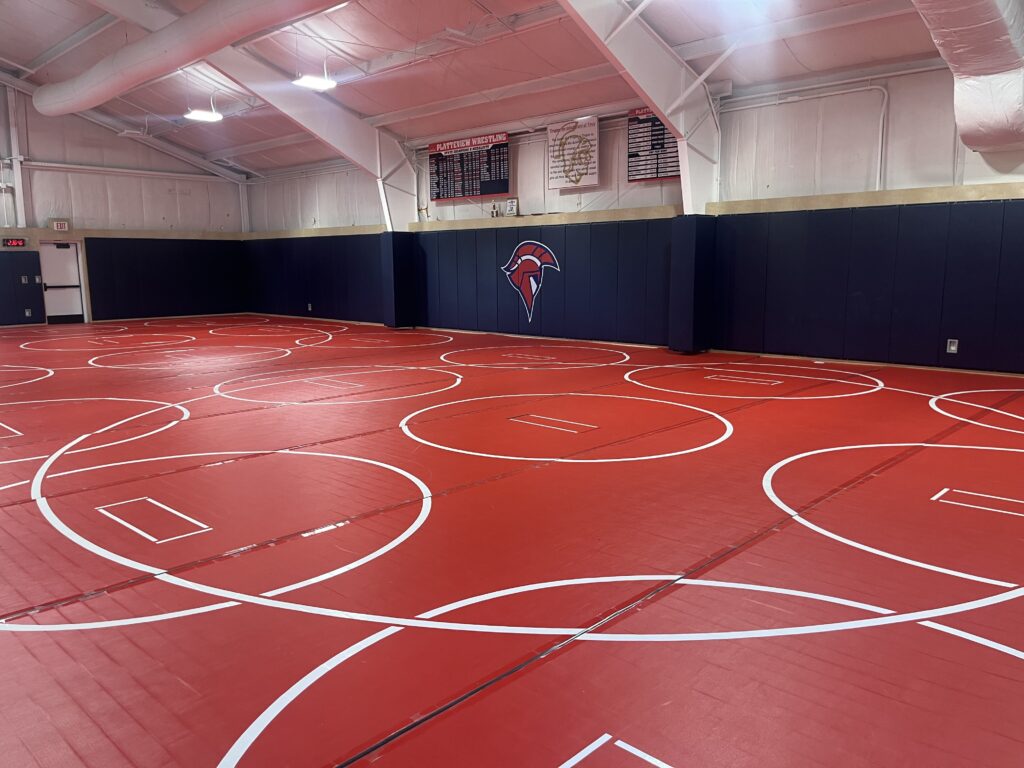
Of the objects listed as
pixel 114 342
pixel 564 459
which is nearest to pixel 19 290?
pixel 114 342

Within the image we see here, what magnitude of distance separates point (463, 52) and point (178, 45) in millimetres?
4726

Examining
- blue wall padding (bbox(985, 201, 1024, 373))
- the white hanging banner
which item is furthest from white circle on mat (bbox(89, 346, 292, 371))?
blue wall padding (bbox(985, 201, 1024, 373))

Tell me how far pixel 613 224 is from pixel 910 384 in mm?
6219

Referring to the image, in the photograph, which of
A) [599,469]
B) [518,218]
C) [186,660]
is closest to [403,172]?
[518,218]

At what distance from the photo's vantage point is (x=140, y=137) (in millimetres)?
20344

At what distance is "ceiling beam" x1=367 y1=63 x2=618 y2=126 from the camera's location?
504 inches

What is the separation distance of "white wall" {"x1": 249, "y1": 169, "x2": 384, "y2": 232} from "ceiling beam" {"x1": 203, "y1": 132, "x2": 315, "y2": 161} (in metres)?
1.40

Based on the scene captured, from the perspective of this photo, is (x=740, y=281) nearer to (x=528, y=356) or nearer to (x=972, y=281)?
(x=972, y=281)

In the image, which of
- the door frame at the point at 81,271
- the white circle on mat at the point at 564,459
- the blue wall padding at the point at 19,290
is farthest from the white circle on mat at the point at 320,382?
the door frame at the point at 81,271

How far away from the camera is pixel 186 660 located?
292 cm

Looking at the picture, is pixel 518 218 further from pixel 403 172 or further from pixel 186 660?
pixel 186 660

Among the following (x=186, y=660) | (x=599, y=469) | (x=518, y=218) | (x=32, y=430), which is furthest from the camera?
(x=518, y=218)

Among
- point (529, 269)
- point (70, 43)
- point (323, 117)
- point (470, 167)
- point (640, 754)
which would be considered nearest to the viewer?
point (640, 754)

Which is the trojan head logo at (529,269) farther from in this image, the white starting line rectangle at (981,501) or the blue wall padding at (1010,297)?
the white starting line rectangle at (981,501)
